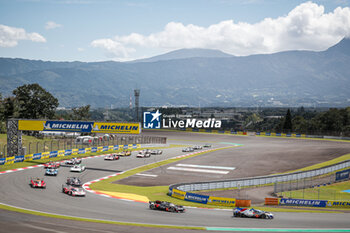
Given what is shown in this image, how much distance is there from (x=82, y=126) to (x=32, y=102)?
6693cm

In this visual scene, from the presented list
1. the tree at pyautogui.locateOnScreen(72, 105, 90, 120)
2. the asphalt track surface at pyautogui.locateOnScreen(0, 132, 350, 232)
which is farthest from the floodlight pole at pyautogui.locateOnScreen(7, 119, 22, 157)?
the tree at pyautogui.locateOnScreen(72, 105, 90, 120)

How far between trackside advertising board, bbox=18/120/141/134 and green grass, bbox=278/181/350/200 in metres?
23.8

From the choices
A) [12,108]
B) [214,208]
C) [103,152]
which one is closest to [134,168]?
[103,152]

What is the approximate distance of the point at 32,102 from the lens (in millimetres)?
113438

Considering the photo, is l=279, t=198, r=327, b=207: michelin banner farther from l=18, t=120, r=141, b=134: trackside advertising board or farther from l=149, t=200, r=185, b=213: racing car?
l=18, t=120, r=141, b=134: trackside advertising board

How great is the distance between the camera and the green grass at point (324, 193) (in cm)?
3950

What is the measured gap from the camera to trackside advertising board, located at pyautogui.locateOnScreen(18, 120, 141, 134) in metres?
52.8

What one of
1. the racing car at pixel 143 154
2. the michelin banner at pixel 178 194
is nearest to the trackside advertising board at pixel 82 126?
the racing car at pixel 143 154

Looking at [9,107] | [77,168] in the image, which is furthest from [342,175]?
[9,107]

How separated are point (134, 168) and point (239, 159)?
67.2 feet

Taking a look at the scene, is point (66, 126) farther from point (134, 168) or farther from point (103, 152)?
point (103, 152)

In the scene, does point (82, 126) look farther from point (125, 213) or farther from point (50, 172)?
point (125, 213)

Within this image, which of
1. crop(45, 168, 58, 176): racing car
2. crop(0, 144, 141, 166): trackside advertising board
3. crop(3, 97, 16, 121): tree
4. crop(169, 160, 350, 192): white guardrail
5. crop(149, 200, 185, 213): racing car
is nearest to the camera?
crop(149, 200, 185, 213): racing car

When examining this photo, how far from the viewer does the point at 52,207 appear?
2969 centimetres
